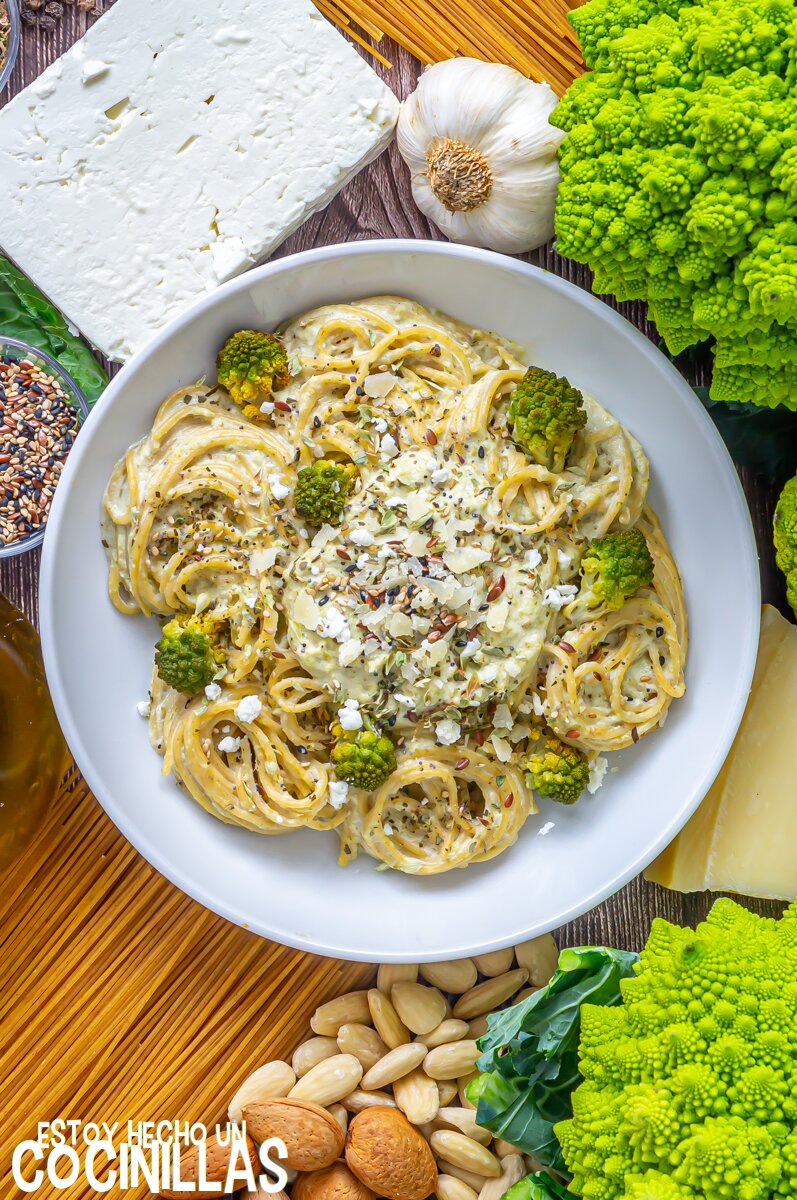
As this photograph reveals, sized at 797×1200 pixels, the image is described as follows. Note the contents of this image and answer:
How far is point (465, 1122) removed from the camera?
3.36 m

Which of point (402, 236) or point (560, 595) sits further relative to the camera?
point (402, 236)

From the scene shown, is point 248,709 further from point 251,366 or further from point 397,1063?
point 397,1063

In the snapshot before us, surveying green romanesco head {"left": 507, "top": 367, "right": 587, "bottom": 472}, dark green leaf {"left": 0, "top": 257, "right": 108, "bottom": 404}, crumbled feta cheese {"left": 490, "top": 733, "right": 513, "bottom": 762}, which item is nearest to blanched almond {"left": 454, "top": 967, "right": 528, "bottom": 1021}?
crumbled feta cheese {"left": 490, "top": 733, "right": 513, "bottom": 762}

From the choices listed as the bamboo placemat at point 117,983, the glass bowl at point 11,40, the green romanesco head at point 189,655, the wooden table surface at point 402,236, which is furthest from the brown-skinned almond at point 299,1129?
the glass bowl at point 11,40

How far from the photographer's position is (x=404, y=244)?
303 cm

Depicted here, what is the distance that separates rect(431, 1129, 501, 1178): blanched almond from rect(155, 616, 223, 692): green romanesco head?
1.63 m

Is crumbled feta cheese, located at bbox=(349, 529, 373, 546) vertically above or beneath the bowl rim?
beneath

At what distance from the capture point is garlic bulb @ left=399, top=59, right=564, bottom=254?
3.08 m

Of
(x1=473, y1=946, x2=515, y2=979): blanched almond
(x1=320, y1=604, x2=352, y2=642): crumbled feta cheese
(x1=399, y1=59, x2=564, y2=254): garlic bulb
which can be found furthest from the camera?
(x1=473, y1=946, x2=515, y2=979): blanched almond

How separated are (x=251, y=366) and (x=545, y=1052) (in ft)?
7.27

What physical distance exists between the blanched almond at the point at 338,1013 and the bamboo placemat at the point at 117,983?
17 centimetres

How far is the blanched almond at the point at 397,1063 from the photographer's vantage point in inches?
131

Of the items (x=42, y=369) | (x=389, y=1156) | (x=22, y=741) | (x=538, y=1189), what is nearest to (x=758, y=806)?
(x=538, y=1189)

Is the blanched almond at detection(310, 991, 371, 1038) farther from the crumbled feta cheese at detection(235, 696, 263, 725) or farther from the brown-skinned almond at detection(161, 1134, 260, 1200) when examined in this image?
the crumbled feta cheese at detection(235, 696, 263, 725)
